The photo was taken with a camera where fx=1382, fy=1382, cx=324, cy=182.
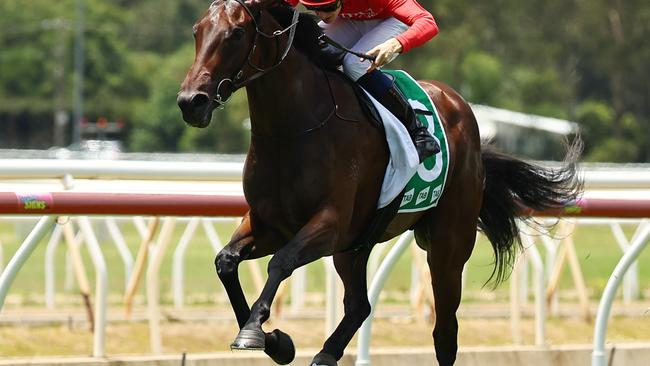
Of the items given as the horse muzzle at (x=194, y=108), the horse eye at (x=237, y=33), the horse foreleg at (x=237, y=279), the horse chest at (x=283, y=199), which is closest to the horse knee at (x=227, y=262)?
the horse foreleg at (x=237, y=279)

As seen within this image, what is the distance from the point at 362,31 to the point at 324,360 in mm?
1354

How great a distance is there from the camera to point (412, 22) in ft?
18.0

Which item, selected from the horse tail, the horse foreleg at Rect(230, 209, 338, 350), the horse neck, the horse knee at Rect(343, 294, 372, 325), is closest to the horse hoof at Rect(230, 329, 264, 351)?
the horse foreleg at Rect(230, 209, 338, 350)

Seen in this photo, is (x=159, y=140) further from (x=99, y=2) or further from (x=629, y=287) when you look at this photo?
(x=629, y=287)

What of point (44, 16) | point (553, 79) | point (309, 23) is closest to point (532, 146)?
point (553, 79)

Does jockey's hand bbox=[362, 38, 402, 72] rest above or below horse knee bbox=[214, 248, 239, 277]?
above

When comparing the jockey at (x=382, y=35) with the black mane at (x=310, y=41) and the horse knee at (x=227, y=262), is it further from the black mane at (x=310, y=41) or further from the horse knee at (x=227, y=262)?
the horse knee at (x=227, y=262)

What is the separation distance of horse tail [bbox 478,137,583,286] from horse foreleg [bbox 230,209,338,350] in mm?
1523

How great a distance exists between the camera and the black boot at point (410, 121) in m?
5.50

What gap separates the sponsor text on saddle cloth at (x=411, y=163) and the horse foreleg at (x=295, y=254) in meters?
0.51

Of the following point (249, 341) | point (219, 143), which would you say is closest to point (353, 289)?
point (249, 341)

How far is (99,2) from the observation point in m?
69.9

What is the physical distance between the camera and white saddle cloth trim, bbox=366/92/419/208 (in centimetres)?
535

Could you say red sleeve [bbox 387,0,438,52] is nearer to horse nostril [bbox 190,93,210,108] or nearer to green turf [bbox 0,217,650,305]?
horse nostril [bbox 190,93,210,108]
